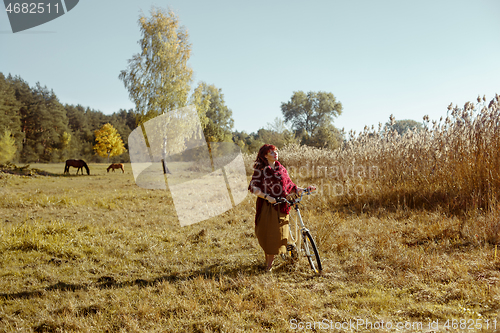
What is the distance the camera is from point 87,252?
5586 mm

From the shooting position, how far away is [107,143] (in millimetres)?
52906

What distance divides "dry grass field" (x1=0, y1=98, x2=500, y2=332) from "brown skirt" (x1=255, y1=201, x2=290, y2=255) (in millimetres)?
454

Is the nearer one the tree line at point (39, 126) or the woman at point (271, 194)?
the woman at point (271, 194)

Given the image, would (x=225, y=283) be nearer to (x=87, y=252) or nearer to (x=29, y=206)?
(x=87, y=252)

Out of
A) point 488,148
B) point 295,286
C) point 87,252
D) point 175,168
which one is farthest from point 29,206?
point 175,168

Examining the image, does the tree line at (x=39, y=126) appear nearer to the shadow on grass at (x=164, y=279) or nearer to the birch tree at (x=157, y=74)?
the birch tree at (x=157, y=74)

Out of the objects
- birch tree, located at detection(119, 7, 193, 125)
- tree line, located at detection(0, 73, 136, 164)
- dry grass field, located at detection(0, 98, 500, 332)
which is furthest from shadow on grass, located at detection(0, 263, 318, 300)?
tree line, located at detection(0, 73, 136, 164)

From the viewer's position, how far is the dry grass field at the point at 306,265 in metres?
3.04

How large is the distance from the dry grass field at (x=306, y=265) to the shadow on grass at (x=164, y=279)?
0.02 metres

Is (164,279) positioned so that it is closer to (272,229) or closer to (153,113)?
(272,229)

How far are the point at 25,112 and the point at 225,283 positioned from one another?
59009 mm

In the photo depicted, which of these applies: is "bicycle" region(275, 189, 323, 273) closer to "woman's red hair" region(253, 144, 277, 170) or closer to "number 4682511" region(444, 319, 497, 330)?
"woman's red hair" region(253, 144, 277, 170)

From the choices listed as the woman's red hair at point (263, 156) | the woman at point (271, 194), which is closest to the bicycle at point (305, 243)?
the woman at point (271, 194)

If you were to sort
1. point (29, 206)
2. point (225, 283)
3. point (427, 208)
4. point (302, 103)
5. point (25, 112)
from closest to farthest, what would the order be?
point (225, 283)
point (427, 208)
point (29, 206)
point (25, 112)
point (302, 103)
